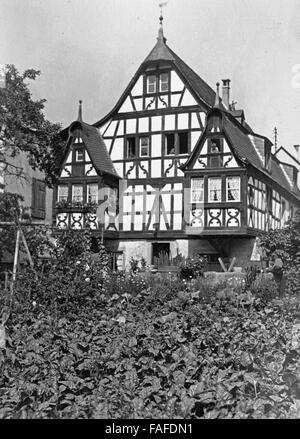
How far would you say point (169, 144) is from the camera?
14227mm

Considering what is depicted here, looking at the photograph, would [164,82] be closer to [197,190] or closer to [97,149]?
[197,190]

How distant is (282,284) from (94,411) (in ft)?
18.1

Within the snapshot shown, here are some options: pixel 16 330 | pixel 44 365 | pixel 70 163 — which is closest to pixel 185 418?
pixel 44 365

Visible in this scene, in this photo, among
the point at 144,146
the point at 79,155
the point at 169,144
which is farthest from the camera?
the point at 169,144

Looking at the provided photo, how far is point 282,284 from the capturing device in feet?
28.2

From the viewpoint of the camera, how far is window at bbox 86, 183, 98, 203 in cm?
927

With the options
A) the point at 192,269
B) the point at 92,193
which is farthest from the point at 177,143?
the point at 92,193

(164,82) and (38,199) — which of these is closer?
(38,199)

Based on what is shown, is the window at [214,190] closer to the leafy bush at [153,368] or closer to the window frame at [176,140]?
the window frame at [176,140]

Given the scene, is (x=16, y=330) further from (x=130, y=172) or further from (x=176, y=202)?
(x=176, y=202)

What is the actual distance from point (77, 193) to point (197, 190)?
185 inches

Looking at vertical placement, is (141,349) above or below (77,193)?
below

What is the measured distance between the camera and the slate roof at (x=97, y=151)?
9.58 meters

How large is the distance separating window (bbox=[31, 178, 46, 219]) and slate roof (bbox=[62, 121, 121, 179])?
0.98m
